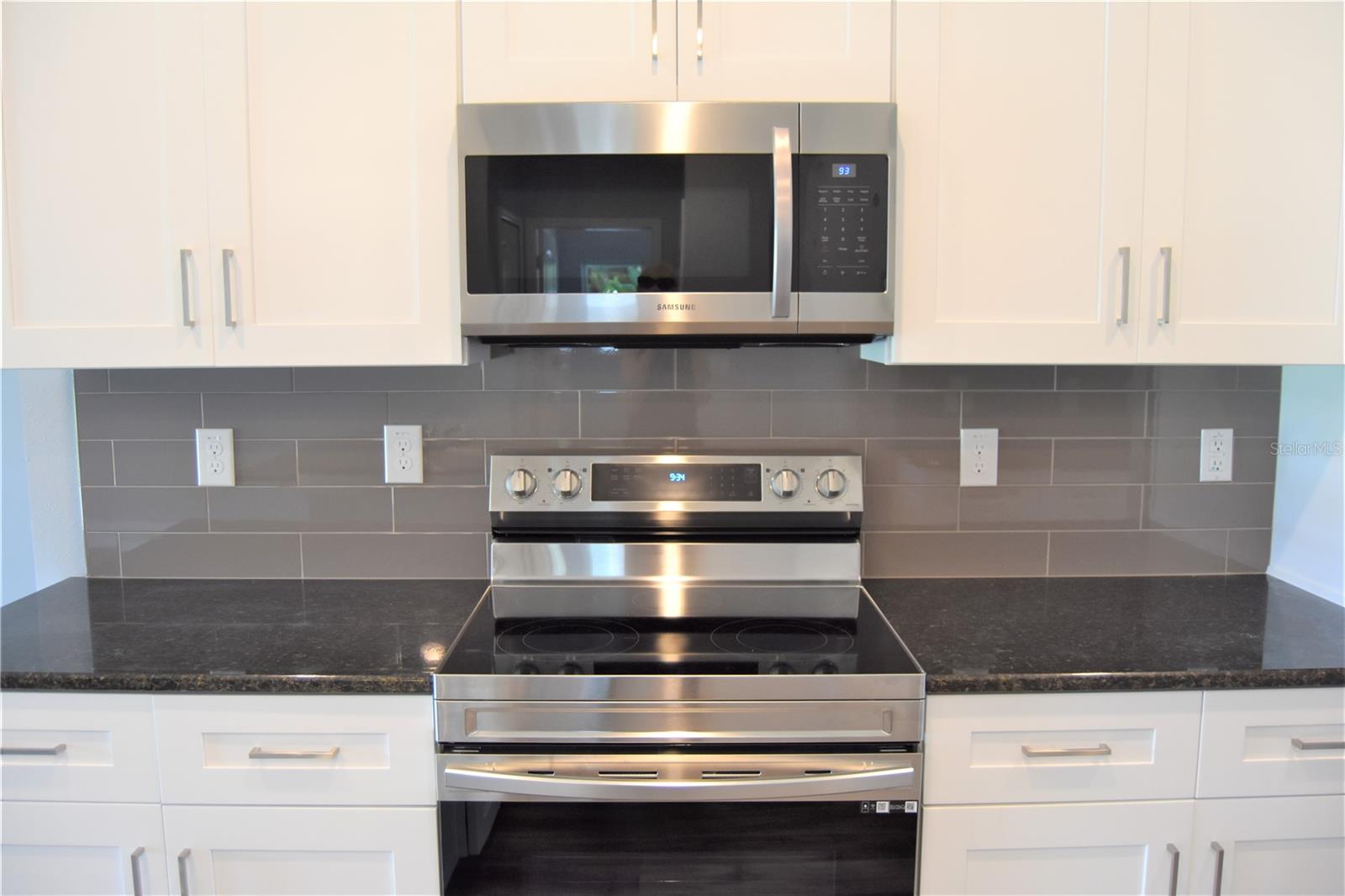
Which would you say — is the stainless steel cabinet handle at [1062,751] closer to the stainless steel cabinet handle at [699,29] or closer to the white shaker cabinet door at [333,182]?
the white shaker cabinet door at [333,182]

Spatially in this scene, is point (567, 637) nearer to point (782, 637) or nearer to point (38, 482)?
point (782, 637)

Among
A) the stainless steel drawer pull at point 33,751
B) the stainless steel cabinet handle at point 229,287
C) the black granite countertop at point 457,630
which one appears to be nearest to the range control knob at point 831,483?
the black granite countertop at point 457,630

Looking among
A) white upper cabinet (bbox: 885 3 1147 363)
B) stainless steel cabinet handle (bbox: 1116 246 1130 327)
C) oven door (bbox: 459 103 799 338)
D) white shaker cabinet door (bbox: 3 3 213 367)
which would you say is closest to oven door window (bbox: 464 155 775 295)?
oven door (bbox: 459 103 799 338)

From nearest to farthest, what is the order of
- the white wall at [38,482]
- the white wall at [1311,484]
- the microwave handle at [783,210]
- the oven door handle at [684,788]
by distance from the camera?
the oven door handle at [684,788]
the microwave handle at [783,210]
the white wall at [1311,484]
the white wall at [38,482]

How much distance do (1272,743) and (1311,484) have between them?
2.14ft

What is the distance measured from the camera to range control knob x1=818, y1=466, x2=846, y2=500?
67.2 inches

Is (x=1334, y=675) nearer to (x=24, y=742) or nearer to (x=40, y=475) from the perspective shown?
(x=24, y=742)

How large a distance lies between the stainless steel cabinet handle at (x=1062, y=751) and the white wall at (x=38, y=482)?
6.26 ft

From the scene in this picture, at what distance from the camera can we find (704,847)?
4.26 ft

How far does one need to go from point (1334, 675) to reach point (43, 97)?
2.31 metres

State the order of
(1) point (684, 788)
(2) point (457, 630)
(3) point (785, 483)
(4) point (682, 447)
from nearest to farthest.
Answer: (1) point (684, 788), (2) point (457, 630), (3) point (785, 483), (4) point (682, 447)

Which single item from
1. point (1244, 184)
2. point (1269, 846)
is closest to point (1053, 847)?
point (1269, 846)

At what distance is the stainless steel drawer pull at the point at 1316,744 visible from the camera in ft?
4.37

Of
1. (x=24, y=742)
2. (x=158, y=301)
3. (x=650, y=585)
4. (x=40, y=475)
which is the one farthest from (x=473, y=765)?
(x=40, y=475)
